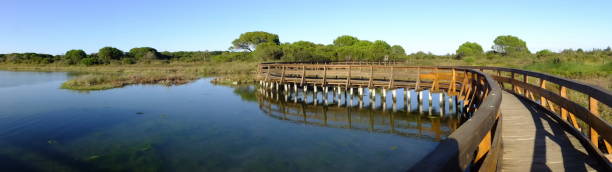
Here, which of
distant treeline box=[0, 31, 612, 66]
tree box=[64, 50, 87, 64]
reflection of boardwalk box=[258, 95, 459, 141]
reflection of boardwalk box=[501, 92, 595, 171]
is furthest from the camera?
tree box=[64, 50, 87, 64]

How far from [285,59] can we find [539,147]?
146 ft

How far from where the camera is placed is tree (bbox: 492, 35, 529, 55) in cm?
7888

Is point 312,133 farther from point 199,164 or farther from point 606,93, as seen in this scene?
point 606,93

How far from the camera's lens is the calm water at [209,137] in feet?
26.7

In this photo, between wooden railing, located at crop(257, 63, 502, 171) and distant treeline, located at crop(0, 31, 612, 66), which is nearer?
wooden railing, located at crop(257, 63, 502, 171)

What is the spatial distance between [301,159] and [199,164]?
2.48 meters

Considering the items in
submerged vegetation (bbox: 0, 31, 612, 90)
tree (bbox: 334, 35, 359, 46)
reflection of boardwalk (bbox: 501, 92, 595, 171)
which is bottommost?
reflection of boardwalk (bbox: 501, 92, 595, 171)

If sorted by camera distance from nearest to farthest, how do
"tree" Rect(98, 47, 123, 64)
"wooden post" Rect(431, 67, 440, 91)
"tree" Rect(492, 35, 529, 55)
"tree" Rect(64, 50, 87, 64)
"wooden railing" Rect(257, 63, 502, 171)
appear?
"wooden railing" Rect(257, 63, 502, 171) → "wooden post" Rect(431, 67, 440, 91) → "tree" Rect(492, 35, 529, 55) → "tree" Rect(64, 50, 87, 64) → "tree" Rect(98, 47, 123, 64)

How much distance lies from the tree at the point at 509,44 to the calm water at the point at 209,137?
79.0 meters

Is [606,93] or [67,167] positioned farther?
[67,167]

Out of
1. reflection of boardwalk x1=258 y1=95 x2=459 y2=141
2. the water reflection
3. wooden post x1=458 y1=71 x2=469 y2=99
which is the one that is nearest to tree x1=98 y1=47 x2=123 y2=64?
the water reflection

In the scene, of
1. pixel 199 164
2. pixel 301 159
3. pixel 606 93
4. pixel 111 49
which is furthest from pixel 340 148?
pixel 111 49

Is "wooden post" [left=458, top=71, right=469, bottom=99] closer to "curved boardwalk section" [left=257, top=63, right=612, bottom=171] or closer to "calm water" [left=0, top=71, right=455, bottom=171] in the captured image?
"calm water" [left=0, top=71, right=455, bottom=171]

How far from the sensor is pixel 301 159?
841 centimetres
